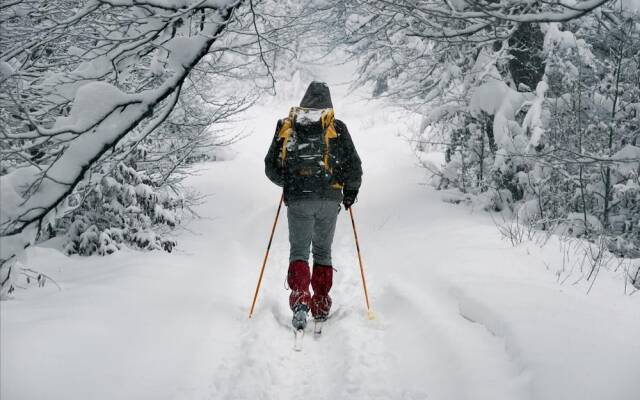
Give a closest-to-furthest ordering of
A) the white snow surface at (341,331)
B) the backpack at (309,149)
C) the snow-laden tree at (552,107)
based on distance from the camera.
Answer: the white snow surface at (341,331), the backpack at (309,149), the snow-laden tree at (552,107)

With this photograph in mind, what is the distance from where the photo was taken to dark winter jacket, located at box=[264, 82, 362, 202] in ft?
15.8

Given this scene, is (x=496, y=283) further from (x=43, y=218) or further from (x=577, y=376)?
(x=43, y=218)

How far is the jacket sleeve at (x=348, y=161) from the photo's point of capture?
16.1ft

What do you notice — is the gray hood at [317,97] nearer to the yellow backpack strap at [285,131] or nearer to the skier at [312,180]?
the skier at [312,180]

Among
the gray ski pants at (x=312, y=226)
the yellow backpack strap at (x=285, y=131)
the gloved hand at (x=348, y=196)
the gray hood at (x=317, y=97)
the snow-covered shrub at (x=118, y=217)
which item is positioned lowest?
A: the snow-covered shrub at (x=118, y=217)

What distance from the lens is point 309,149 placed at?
15.6ft

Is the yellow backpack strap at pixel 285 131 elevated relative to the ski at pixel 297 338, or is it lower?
elevated

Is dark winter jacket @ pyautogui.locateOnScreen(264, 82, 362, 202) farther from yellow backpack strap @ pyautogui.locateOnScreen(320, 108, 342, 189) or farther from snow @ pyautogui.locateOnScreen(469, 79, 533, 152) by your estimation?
snow @ pyautogui.locateOnScreen(469, 79, 533, 152)

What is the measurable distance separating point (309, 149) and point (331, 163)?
26cm

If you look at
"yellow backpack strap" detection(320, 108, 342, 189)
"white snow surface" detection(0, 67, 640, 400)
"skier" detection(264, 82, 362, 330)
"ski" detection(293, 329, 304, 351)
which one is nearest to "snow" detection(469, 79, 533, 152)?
"white snow surface" detection(0, 67, 640, 400)

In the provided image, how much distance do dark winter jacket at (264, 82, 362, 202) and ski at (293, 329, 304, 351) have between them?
129 centimetres

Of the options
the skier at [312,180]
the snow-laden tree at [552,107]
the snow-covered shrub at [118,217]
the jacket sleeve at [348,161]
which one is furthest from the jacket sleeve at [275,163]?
the snow-laden tree at [552,107]

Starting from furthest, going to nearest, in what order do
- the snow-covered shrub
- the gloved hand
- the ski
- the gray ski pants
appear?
the snow-covered shrub, the gloved hand, the gray ski pants, the ski

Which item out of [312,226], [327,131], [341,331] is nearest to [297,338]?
[341,331]
